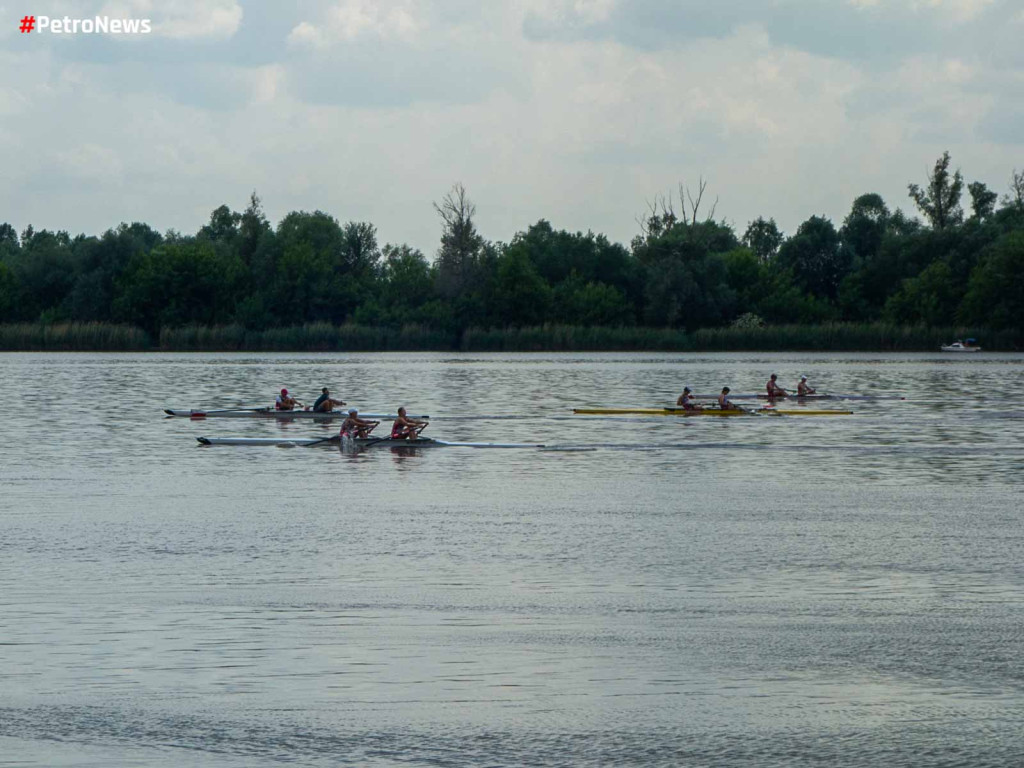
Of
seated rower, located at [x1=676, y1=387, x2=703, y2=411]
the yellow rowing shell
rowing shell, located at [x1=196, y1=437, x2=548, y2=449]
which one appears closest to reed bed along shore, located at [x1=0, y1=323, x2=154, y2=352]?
the yellow rowing shell

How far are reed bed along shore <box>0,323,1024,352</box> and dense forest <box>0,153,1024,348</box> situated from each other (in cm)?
121

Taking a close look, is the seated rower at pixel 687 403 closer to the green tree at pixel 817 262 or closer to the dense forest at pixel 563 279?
the dense forest at pixel 563 279

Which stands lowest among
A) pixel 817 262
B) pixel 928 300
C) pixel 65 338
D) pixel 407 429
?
pixel 407 429

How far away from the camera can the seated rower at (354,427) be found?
31.2 meters

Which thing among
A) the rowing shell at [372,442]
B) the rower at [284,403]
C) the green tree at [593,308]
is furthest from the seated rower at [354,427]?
the green tree at [593,308]

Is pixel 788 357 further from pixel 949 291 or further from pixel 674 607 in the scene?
pixel 674 607

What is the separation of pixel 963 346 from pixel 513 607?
94204 mm

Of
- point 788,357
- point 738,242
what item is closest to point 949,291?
point 788,357

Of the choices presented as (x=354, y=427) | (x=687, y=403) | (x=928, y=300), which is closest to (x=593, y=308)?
(x=928, y=300)

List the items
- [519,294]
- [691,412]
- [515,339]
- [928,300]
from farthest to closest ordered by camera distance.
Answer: [519,294]
[928,300]
[515,339]
[691,412]

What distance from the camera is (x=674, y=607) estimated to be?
13.6 meters

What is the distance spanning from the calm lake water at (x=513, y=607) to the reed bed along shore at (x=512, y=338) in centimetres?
6932

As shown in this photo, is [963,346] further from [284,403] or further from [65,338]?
[284,403]

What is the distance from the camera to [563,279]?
123 meters
